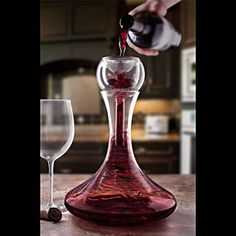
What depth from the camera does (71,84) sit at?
305 cm

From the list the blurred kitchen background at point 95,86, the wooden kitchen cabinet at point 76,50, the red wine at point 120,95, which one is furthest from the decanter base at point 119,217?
the wooden kitchen cabinet at point 76,50

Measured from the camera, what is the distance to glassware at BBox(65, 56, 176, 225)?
0.47 metres

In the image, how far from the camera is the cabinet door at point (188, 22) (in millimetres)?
2629

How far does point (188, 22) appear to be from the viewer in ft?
8.77

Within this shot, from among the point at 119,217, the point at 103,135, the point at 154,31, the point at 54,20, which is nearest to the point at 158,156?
the point at 103,135

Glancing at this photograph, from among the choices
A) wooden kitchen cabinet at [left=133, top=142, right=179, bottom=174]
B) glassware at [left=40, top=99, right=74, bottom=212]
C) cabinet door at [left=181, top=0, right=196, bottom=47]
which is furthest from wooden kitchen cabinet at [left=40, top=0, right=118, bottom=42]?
glassware at [left=40, top=99, right=74, bottom=212]

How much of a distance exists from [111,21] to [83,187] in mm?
2483

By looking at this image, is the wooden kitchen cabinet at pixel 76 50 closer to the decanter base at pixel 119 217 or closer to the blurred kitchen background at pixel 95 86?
the blurred kitchen background at pixel 95 86

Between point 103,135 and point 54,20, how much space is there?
1.04m

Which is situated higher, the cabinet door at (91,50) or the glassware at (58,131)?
the cabinet door at (91,50)

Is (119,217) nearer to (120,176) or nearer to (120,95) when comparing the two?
(120,176)

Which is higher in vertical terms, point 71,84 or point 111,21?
point 111,21
